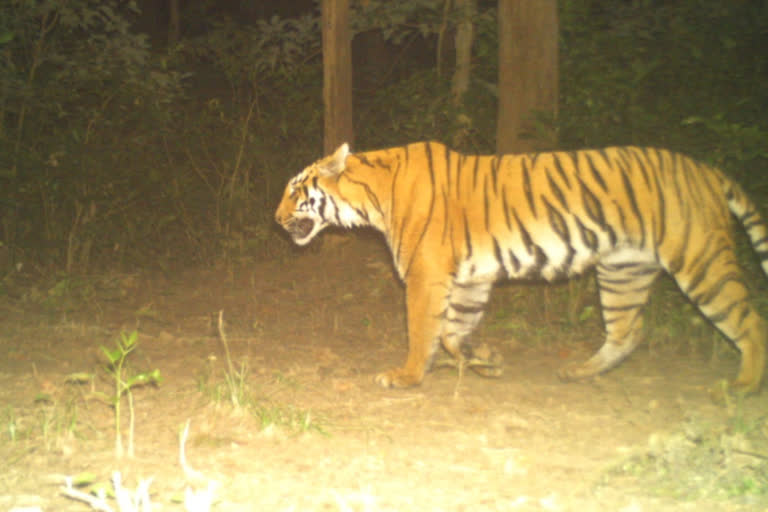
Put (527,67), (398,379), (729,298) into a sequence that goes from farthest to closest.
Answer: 1. (527,67)
2. (398,379)
3. (729,298)

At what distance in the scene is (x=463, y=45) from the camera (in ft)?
27.6

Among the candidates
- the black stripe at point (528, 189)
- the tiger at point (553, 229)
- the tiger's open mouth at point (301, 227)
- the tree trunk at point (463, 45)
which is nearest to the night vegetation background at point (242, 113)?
the tree trunk at point (463, 45)

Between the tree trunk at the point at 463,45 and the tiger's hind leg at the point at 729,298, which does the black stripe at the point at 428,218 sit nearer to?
the tiger's hind leg at the point at 729,298

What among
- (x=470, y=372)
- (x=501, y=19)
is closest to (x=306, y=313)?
(x=470, y=372)

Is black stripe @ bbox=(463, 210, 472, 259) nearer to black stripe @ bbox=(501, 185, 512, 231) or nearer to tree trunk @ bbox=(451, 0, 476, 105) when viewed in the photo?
black stripe @ bbox=(501, 185, 512, 231)

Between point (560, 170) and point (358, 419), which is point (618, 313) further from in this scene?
point (358, 419)

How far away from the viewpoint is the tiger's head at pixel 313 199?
Answer: 17.5 ft

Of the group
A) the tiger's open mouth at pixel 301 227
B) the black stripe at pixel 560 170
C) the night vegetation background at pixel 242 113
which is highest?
the night vegetation background at pixel 242 113

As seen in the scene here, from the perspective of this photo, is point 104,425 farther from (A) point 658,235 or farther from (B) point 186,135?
(B) point 186,135

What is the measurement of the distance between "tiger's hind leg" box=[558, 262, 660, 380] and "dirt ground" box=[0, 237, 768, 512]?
0.13 m

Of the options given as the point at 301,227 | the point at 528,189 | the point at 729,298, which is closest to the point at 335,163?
the point at 301,227

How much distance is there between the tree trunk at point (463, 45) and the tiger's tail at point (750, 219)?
12.2 ft

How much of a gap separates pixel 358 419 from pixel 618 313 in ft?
6.46

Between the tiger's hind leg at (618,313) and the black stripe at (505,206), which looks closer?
the black stripe at (505,206)
